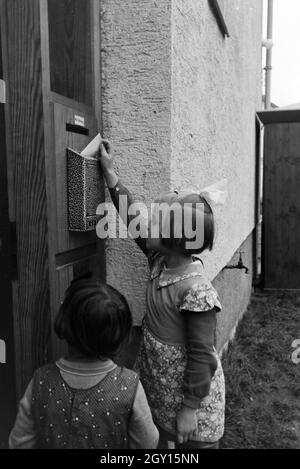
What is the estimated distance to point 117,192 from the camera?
187cm

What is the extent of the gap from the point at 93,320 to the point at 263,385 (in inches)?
101

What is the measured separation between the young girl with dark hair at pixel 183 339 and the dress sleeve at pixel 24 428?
0.50 m

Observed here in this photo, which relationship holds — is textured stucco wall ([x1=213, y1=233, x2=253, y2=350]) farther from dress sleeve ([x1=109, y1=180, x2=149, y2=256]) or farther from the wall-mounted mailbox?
the wall-mounted mailbox

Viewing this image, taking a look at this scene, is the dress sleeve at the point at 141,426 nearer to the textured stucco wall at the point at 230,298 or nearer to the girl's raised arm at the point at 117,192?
the girl's raised arm at the point at 117,192

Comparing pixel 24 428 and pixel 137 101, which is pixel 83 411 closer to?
pixel 24 428

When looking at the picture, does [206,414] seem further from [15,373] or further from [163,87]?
[163,87]

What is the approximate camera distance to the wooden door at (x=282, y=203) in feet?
20.9

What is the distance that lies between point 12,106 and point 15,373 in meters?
0.99

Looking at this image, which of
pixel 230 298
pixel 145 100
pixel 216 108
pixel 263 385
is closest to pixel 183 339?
pixel 145 100

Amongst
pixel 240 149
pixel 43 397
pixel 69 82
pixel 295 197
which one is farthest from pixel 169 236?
pixel 295 197

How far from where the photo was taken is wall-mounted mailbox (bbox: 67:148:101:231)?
67.3 inches

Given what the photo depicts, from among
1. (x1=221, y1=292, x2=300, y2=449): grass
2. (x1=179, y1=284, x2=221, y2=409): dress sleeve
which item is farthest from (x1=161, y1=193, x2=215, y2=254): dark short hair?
(x1=221, y1=292, x2=300, y2=449): grass
